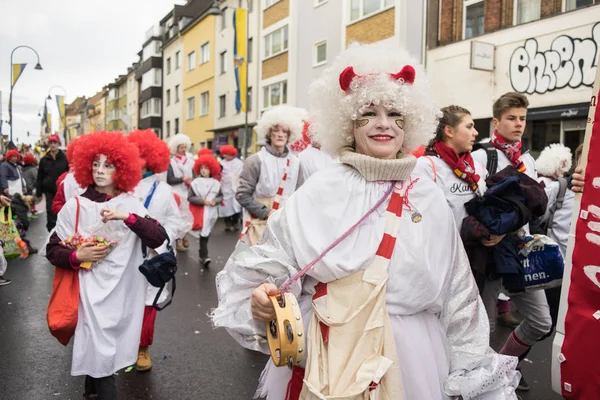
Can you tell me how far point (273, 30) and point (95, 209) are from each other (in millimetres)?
24634

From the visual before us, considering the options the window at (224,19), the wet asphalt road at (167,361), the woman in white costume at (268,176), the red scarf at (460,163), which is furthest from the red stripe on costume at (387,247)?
the window at (224,19)

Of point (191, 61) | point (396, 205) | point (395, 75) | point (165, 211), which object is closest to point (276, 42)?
point (191, 61)

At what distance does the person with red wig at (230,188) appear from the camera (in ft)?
44.0

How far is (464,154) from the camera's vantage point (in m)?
3.89

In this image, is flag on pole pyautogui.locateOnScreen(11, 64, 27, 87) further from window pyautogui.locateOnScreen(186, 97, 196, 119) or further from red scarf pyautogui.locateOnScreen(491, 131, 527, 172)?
red scarf pyautogui.locateOnScreen(491, 131, 527, 172)

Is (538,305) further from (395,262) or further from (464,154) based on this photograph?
(395,262)

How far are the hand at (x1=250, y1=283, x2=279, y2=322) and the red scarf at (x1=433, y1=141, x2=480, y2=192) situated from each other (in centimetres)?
217

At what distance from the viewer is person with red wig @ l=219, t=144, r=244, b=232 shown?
528 inches

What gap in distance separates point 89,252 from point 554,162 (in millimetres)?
4718

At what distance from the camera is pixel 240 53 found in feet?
84.5

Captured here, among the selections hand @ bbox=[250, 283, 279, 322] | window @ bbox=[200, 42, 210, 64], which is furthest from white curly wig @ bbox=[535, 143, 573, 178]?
window @ bbox=[200, 42, 210, 64]

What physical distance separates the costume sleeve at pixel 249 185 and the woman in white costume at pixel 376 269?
327 cm

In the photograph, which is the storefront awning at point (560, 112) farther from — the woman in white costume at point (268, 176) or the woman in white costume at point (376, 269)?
the woman in white costume at point (376, 269)

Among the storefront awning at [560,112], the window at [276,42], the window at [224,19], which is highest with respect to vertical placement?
the window at [224,19]
